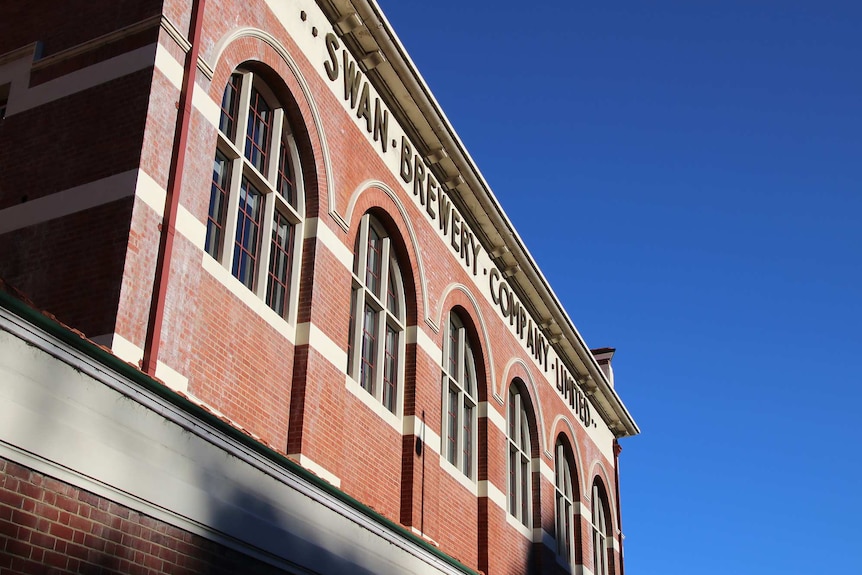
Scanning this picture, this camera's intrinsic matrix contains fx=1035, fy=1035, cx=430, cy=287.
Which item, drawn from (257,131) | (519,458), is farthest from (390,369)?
(519,458)

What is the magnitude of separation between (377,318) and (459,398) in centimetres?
386

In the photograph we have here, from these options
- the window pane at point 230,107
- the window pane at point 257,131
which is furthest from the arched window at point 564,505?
the window pane at point 230,107

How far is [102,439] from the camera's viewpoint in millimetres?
8055

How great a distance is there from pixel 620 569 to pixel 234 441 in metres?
25.0

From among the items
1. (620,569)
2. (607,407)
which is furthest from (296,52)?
(620,569)

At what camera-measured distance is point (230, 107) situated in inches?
571

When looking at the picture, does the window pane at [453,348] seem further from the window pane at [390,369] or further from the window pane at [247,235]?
the window pane at [247,235]

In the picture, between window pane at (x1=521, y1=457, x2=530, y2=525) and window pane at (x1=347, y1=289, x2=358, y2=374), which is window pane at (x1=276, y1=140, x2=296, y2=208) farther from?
window pane at (x1=521, y1=457, x2=530, y2=525)

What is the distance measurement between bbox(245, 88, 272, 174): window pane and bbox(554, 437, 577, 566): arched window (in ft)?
48.1

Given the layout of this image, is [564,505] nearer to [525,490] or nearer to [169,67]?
[525,490]

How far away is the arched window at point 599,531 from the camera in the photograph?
30375mm

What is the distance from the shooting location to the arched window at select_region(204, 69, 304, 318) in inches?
546

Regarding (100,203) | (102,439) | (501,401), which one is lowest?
(102,439)

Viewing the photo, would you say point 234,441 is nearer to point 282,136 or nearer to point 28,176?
point 28,176
